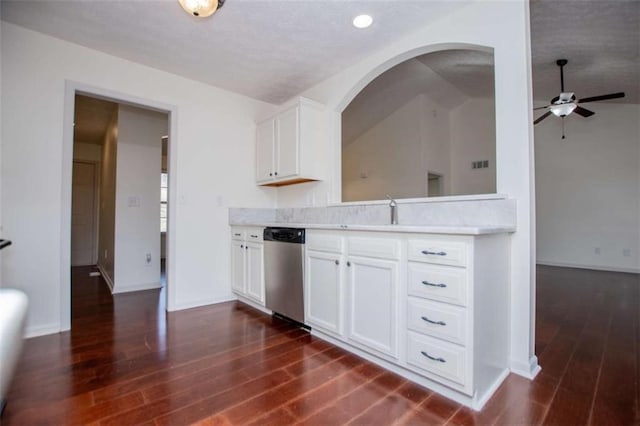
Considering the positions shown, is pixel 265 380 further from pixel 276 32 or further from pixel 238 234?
pixel 276 32

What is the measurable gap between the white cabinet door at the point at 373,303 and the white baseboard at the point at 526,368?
77cm

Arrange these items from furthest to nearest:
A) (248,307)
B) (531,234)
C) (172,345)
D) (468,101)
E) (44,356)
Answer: (468,101)
(248,307)
(172,345)
(44,356)
(531,234)

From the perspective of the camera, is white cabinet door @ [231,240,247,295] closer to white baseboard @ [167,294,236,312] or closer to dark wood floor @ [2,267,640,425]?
white baseboard @ [167,294,236,312]

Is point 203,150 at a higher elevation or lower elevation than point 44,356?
higher

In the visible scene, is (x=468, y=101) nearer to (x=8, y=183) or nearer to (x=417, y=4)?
(x=417, y=4)

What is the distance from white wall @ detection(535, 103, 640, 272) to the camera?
16.8 feet

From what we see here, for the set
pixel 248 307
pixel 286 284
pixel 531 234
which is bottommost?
pixel 248 307

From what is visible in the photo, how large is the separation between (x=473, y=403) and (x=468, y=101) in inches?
277

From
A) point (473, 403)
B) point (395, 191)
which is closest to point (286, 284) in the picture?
point (473, 403)

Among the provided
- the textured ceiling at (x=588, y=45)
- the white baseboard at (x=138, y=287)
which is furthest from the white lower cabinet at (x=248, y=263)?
the textured ceiling at (x=588, y=45)

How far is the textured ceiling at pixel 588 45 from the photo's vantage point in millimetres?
2547

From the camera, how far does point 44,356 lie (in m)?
2.03

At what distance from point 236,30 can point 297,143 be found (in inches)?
44.6

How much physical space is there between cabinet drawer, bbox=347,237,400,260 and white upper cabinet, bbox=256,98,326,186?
131cm
